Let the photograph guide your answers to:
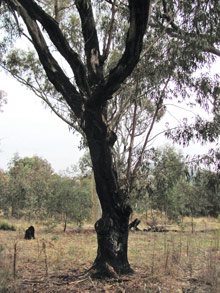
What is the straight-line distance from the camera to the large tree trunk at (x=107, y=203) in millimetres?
4301

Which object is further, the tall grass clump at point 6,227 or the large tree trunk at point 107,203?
the tall grass clump at point 6,227

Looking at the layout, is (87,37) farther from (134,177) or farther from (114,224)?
(114,224)

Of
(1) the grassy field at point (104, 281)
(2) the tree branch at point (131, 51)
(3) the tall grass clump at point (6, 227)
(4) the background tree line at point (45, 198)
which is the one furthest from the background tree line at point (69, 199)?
(2) the tree branch at point (131, 51)

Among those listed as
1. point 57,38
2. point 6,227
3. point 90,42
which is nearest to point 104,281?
point 57,38

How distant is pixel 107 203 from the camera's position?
4477 millimetres

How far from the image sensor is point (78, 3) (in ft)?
16.2

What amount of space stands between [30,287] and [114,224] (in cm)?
142

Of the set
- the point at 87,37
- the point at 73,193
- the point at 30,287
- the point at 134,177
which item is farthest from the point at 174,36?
the point at 73,193

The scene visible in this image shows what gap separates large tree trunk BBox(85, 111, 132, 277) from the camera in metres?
4.30

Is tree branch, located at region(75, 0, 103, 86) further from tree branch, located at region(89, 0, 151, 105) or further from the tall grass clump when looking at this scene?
the tall grass clump

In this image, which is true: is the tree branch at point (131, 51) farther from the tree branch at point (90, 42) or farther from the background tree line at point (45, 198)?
the background tree line at point (45, 198)

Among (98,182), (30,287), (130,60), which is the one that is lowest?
(30,287)

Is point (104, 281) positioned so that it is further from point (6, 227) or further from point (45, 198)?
point (45, 198)

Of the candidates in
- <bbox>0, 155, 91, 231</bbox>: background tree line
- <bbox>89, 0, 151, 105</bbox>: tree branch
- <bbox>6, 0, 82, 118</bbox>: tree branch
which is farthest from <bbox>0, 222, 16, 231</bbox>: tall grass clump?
<bbox>89, 0, 151, 105</bbox>: tree branch
